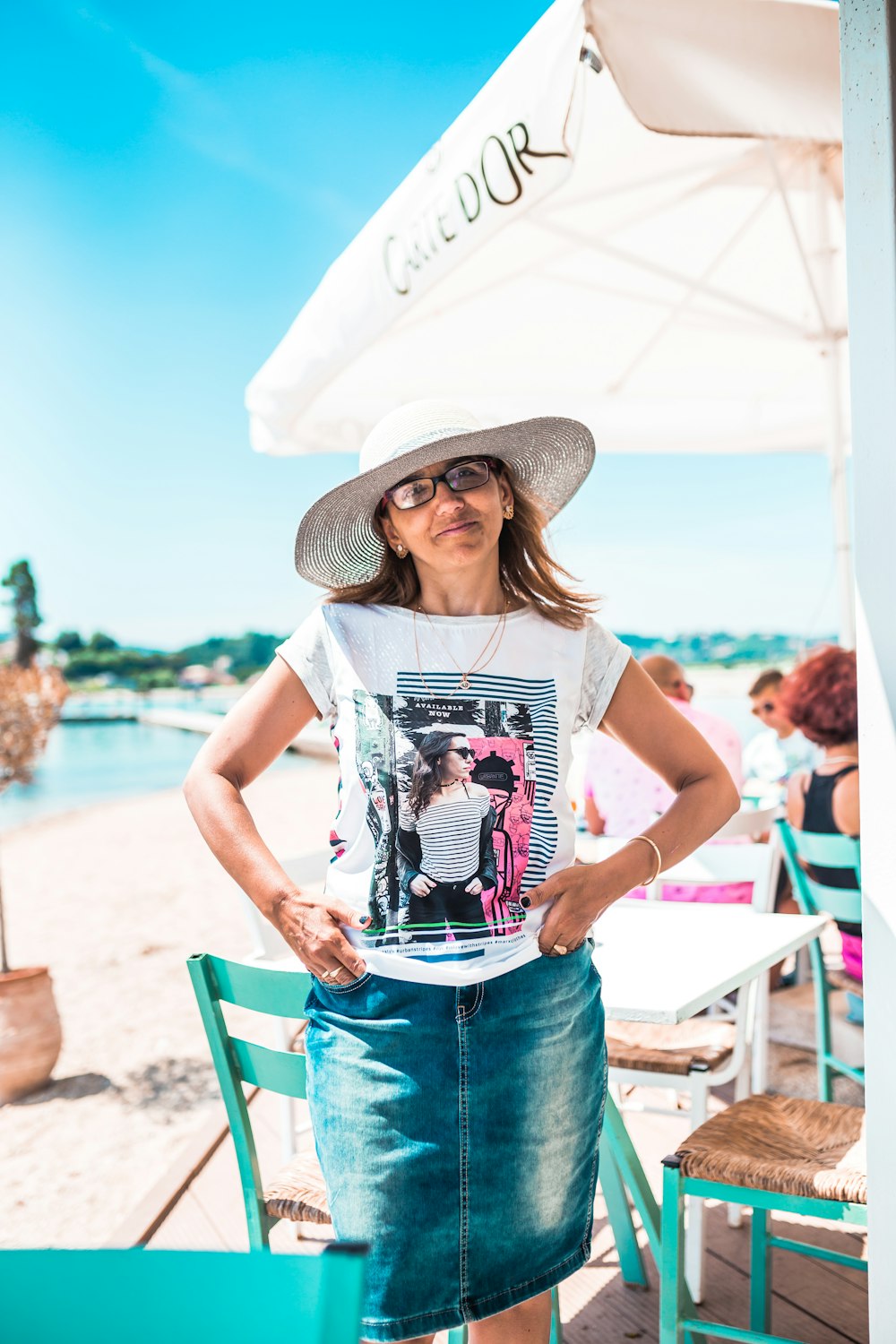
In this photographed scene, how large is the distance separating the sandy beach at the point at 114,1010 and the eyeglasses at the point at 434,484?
1636 millimetres

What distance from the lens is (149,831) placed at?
16.7 metres

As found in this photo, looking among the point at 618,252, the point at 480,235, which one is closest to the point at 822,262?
the point at 618,252

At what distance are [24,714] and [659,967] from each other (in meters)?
3.70

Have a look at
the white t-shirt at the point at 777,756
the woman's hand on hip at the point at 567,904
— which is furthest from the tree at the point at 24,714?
the woman's hand on hip at the point at 567,904

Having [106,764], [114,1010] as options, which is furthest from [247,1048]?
[106,764]

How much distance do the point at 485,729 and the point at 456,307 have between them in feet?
9.79

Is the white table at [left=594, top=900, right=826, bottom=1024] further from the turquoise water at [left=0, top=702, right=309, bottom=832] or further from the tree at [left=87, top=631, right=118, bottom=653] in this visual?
the tree at [left=87, top=631, right=118, bottom=653]

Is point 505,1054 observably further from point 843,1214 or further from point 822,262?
point 822,262

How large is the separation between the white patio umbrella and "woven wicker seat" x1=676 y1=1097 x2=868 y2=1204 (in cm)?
184

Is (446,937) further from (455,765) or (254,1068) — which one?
(254,1068)

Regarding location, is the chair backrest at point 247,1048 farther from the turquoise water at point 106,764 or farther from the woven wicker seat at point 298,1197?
the turquoise water at point 106,764

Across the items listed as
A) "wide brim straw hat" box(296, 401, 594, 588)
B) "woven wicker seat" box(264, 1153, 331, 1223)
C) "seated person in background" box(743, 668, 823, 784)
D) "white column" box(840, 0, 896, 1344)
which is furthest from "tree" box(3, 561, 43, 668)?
"white column" box(840, 0, 896, 1344)

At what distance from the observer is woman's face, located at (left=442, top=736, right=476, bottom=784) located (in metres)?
1.30

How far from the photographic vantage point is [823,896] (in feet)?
8.26
